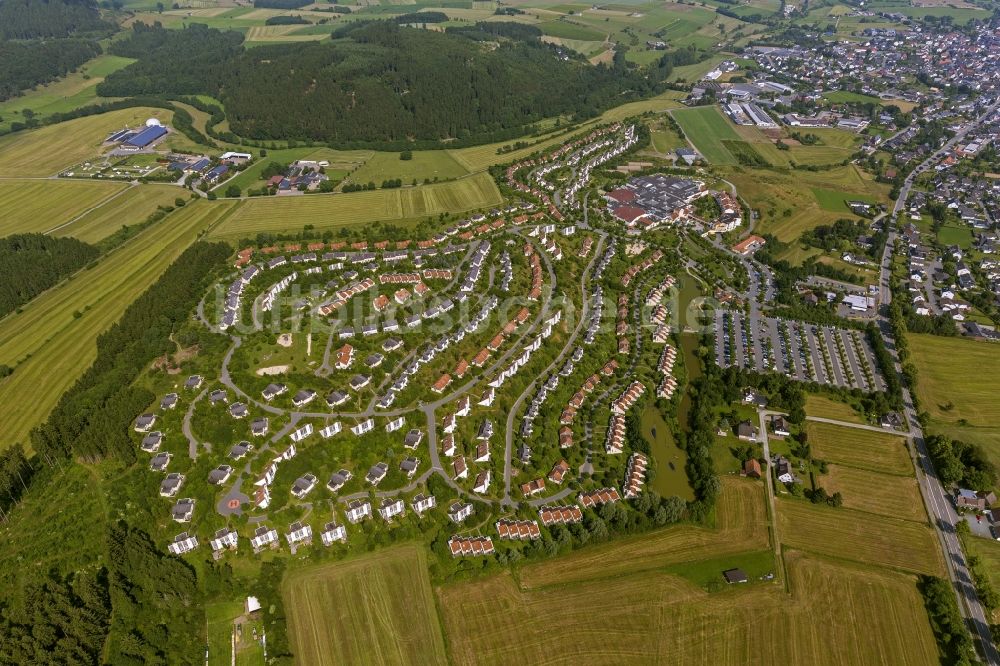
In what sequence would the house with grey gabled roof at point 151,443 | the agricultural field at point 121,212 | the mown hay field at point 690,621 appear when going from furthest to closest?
the agricultural field at point 121,212 → the house with grey gabled roof at point 151,443 → the mown hay field at point 690,621

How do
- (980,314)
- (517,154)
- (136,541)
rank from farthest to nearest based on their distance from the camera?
(517,154) → (980,314) → (136,541)

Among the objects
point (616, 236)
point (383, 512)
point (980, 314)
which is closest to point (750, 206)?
point (616, 236)

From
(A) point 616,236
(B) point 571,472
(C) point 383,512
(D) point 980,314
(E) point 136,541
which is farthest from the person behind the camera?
(A) point 616,236

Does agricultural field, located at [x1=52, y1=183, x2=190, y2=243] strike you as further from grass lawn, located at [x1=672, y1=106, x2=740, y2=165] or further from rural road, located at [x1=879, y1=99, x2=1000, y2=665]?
rural road, located at [x1=879, y1=99, x2=1000, y2=665]

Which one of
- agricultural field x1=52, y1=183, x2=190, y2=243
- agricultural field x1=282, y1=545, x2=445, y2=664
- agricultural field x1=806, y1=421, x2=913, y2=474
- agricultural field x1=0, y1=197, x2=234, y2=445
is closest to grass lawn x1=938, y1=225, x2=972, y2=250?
agricultural field x1=806, y1=421, x2=913, y2=474

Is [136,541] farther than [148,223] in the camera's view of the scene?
No

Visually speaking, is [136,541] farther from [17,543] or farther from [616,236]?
[616,236]

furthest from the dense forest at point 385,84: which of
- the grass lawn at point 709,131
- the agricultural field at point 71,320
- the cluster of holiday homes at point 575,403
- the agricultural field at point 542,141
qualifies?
the cluster of holiday homes at point 575,403

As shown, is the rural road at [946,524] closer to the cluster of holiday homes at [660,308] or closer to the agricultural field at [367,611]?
the cluster of holiday homes at [660,308]

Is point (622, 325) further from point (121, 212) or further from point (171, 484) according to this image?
point (121, 212)
